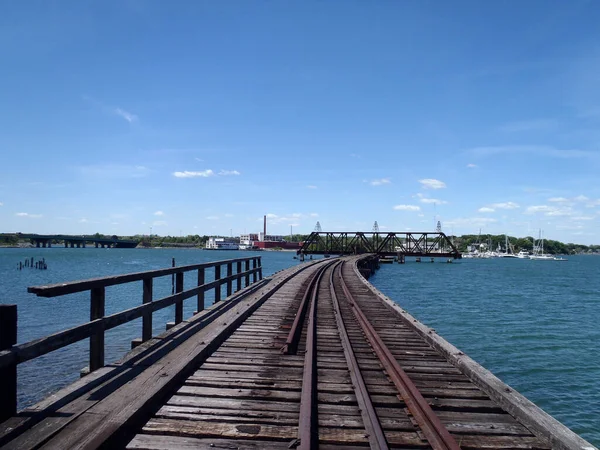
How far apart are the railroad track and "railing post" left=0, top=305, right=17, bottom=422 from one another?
3.58 feet

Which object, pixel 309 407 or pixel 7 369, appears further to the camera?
pixel 309 407

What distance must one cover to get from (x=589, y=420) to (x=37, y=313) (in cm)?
2296

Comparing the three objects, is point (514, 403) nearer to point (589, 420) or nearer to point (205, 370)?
point (205, 370)

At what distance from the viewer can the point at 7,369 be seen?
386 centimetres

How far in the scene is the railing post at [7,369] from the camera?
150 inches


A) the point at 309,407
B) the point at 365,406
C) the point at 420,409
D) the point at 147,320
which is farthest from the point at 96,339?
the point at 420,409

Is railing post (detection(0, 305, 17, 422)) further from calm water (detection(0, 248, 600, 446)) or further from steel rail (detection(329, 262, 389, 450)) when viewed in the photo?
calm water (detection(0, 248, 600, 446))

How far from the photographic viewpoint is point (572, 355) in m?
15.9

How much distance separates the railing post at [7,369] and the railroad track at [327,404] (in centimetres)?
109

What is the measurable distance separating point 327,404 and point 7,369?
3.05 meters

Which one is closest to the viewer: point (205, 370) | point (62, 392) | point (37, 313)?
point (62, 392)

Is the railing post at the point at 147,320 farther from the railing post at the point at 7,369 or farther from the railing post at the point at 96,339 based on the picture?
the railing post at the point at 7,369

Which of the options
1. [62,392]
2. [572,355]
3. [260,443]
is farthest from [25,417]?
[572,355]

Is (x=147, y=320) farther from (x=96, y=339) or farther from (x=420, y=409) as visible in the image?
(x=420, y=409)
